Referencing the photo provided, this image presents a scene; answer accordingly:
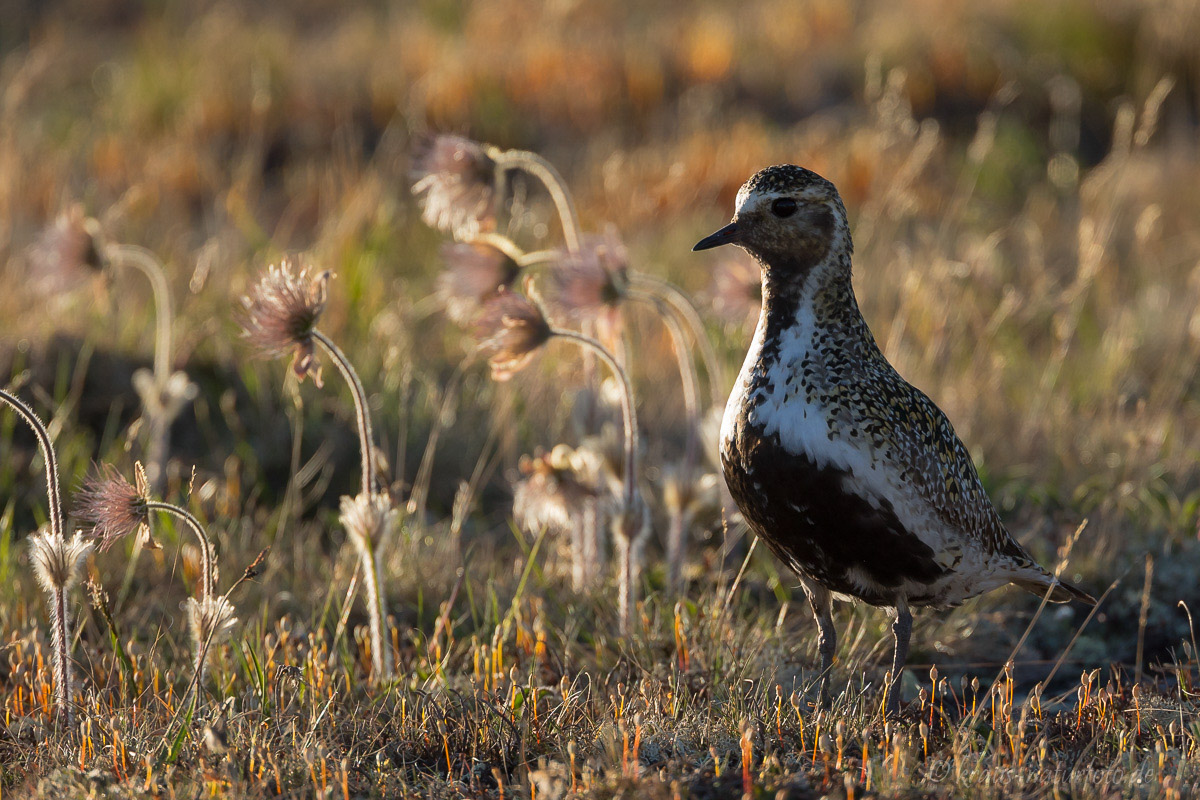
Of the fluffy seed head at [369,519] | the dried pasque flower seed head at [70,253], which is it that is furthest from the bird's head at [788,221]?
the dried pasque flower seed head at [70,253]

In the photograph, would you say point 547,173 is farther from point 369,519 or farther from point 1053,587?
point 1053,587

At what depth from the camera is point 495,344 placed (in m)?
3.42

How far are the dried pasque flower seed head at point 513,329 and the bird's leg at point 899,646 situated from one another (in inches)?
47.4

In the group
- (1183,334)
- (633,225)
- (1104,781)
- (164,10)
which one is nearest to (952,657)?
(1104,781)

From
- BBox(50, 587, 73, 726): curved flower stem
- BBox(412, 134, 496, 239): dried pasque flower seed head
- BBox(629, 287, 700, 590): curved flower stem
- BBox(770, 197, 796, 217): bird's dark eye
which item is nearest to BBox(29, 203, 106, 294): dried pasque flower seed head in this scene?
BBox(412, 134, 496, 239): dried pasque flower seed head

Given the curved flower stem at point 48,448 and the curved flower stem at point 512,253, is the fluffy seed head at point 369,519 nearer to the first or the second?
the curved flower stem at point 48,448

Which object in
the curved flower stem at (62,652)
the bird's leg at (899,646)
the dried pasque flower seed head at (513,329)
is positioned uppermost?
the dried pasque flower seed head at (513,329)

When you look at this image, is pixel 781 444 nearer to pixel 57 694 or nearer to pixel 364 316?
pixel 57 694

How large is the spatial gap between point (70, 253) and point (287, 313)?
1.56 meters

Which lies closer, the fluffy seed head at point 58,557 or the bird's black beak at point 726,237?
the fluffy seed head at point 58,557

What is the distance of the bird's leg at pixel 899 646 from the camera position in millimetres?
3139

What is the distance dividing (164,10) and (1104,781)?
50.6 ft

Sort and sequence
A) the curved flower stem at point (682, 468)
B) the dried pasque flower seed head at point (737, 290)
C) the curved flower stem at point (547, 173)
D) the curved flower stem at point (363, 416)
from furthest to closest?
the dried pasque flower seed head at point (737, 290) < the curved flower stem at point (682, 468) < the curved flower stem at point (547, 173) < the curved flower stem at point (363, 416)

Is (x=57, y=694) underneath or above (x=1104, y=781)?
above
